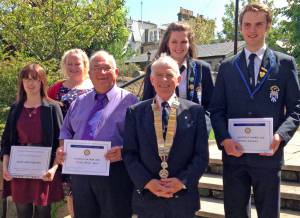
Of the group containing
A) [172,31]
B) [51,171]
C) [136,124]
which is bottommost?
[51,171]

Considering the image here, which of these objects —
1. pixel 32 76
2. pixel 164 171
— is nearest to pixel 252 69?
pixel 164 171

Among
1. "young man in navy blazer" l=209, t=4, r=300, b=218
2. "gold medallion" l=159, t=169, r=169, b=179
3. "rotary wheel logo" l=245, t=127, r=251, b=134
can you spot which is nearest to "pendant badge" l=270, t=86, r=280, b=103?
"young man in navy blazer" l=209, t=4, r=300, b=218

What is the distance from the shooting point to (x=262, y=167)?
3.13 meters

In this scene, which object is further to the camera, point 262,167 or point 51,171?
point 51,171

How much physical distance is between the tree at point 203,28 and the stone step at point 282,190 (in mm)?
38817

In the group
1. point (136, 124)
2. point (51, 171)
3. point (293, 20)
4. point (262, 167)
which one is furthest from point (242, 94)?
point (293, 20)

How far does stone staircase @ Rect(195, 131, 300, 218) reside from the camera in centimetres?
468

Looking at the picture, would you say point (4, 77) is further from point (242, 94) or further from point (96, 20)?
point (242, 94)

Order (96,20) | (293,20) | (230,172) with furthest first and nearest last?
1. (293,20)
2. (96,20)
3. (230,172)

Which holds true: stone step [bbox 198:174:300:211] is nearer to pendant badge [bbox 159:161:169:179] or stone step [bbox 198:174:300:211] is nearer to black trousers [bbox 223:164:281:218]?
black trousers [bbox 223:164:281:218]

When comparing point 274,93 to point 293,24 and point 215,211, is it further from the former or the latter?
point 293,24

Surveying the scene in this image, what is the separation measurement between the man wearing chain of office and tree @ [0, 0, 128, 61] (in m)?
7.70

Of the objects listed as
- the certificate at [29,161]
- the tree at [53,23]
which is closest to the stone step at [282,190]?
the certificate at [29,161]

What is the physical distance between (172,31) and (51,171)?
1751 mm
